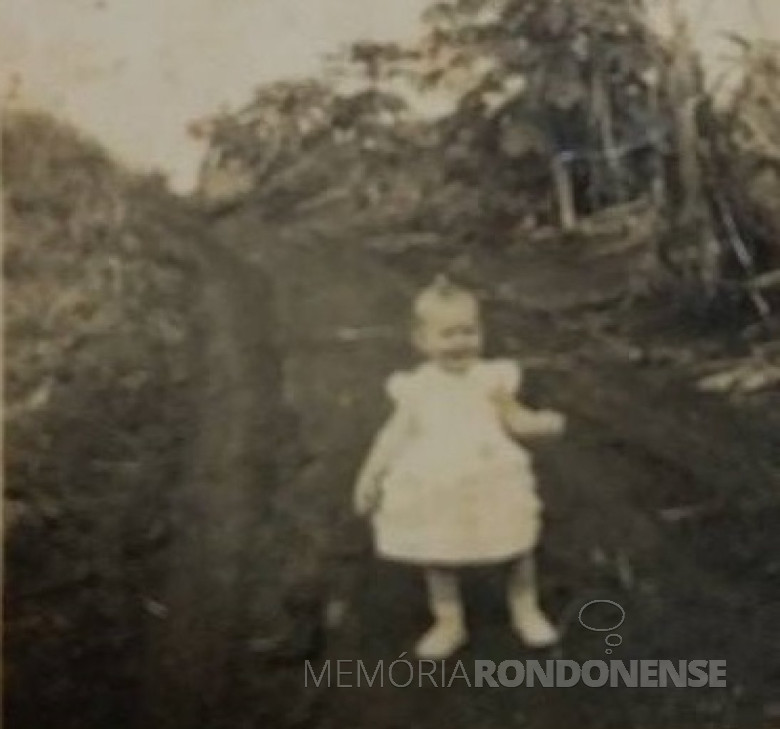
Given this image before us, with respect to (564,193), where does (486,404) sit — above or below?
below

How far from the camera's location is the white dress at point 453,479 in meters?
1.06

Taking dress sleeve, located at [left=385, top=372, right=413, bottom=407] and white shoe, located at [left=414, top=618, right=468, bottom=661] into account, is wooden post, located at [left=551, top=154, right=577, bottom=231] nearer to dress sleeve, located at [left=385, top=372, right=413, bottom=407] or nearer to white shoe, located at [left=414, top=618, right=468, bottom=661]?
dress sleeve, located at [left=385, top=372, right=413, bottom=407]

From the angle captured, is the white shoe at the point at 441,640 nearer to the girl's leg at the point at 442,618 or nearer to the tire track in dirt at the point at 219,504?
the girl's leg at the point at 442,618

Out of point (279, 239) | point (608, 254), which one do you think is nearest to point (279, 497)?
point (279, 239)

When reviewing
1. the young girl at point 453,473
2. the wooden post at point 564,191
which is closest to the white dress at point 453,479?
the young girl at point 453,473

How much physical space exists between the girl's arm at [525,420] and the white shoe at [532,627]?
12 cm

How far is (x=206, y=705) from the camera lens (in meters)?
1.03

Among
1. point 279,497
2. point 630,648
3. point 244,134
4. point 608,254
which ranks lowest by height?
point 630,648

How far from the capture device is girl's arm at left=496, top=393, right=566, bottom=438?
1.07 meters

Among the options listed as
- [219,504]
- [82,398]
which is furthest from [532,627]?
[82,398]

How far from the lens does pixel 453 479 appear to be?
3.48ft

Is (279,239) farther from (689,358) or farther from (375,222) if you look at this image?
(689,358)

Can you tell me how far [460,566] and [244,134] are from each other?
34cm

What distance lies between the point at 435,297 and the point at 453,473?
0.41ft
